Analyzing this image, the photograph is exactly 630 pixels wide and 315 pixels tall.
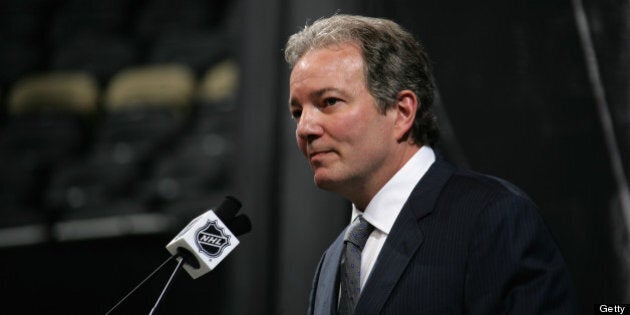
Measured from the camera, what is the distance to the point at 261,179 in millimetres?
1551

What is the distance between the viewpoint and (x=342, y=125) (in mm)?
1028

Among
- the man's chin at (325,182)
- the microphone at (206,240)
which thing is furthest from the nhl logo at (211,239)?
the man's chin at (325,182)

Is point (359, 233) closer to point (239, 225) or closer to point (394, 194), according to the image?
point (394, 194)

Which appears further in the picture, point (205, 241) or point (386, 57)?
point (386, 57)

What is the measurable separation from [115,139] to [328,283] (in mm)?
2003

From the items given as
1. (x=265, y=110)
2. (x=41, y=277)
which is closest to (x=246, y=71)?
(x=265, y=110)

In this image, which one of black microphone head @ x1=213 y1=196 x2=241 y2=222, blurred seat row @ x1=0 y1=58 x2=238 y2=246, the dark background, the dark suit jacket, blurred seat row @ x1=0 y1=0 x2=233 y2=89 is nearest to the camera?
the dark suit jacket

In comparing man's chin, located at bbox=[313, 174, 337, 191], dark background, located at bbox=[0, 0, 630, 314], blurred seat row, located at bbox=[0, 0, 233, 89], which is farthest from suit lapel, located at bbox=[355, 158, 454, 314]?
blurred seat row, located at bbox=[0, 0, 233, 89]

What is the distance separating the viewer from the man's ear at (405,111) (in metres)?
1.07

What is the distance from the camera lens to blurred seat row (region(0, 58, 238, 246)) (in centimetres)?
275

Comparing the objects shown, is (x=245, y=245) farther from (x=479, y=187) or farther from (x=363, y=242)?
(x=479, y=187)

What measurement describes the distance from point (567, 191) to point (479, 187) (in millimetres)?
316

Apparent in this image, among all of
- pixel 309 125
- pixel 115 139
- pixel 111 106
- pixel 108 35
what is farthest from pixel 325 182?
pixel 108 35

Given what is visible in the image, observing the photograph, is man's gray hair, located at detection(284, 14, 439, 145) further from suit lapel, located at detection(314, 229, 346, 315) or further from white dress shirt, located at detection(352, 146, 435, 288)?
suit lapel, located at detection(314, 229, 346, 315)
